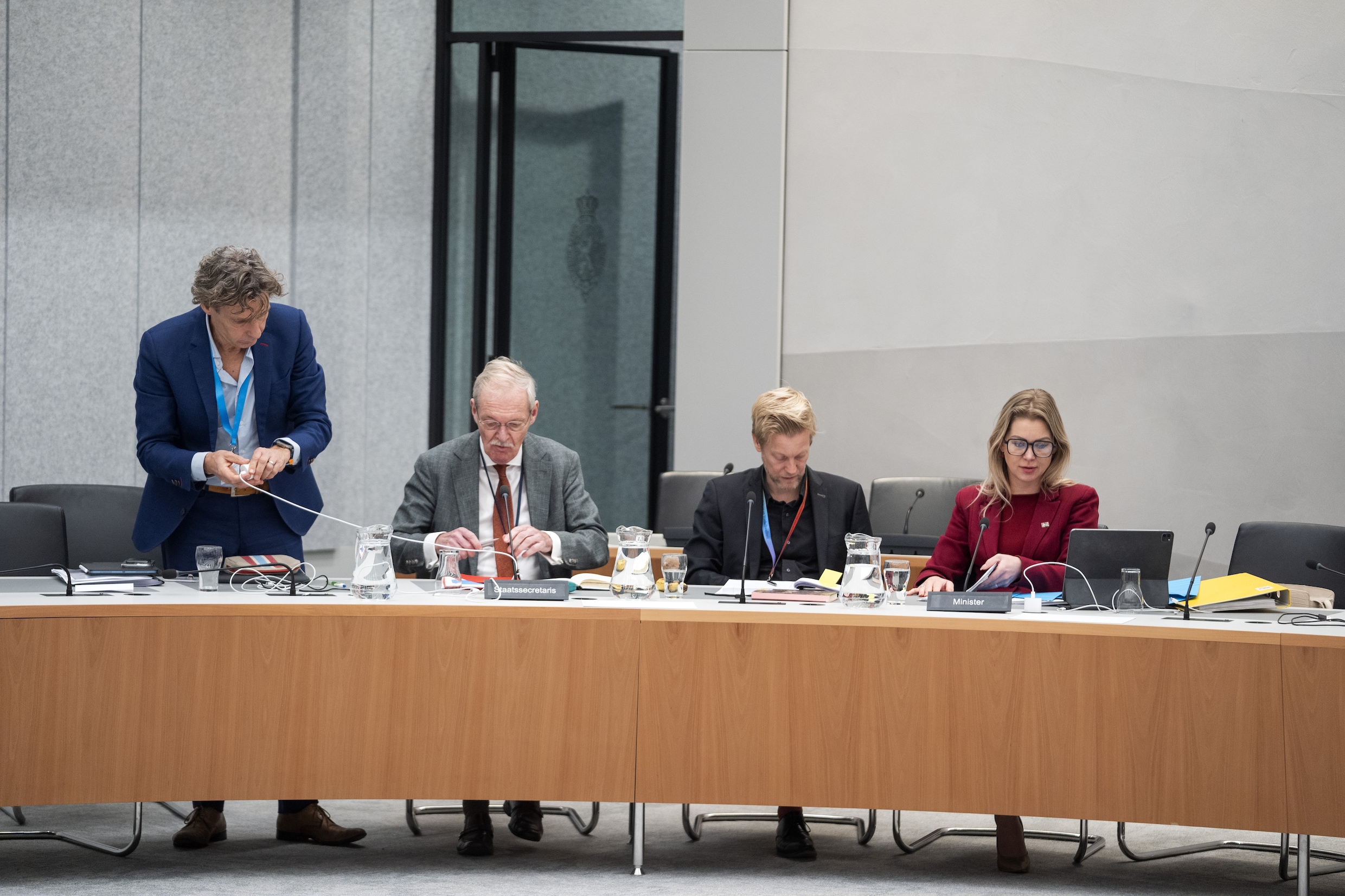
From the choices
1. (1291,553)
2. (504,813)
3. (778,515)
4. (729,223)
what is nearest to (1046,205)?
(729,223)

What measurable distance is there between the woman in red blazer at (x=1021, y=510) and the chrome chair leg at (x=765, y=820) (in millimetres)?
391

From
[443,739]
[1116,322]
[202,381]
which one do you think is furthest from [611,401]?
[443,739]

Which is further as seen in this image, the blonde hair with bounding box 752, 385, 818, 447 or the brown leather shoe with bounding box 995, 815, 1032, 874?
the blonde hair with bounding box 752, 385, 818, 447

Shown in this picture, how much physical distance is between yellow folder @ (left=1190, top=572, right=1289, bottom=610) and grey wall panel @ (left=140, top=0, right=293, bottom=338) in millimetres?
4263

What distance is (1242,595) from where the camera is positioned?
282cm

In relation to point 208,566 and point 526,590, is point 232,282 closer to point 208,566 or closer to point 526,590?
point 208,566

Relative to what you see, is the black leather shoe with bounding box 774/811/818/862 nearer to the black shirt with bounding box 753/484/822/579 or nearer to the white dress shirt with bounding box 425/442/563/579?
the black shirt with bounding box 753/484/822/579

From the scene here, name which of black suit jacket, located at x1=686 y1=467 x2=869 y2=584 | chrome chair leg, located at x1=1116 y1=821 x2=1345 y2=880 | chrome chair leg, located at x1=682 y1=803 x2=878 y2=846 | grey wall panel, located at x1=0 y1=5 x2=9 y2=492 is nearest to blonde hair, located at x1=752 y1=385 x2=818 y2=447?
black suit jacket, located at x1=686 y1=467 x2=869 y2=584

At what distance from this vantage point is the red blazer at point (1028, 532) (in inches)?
127

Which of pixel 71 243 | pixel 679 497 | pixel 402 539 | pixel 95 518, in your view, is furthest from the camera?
pixel 71 243

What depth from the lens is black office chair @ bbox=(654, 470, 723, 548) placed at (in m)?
4.71

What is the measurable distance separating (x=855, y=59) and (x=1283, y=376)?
7.30 ft

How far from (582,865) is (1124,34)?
4144 millimetres

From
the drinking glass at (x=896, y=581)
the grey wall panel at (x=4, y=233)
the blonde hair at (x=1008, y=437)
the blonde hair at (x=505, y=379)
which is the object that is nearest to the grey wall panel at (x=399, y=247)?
the grey wall panel at (x=4, y=233)
